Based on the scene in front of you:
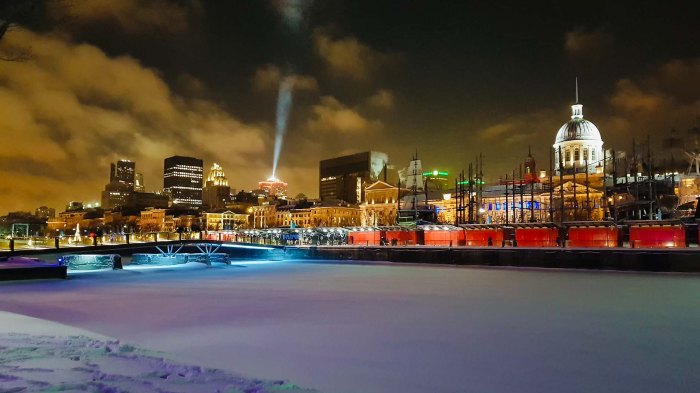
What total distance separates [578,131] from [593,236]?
310ft

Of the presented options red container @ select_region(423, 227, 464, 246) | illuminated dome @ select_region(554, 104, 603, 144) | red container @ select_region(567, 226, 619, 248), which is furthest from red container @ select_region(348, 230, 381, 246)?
illuminated dome @ select_region(554, 104, 603, 144)

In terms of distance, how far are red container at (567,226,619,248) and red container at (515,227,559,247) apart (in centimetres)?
161

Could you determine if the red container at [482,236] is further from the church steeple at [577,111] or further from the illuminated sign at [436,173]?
the illuminated sign at [436,173]

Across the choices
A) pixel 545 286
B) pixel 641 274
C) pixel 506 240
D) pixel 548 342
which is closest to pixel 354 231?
pixel 506 240

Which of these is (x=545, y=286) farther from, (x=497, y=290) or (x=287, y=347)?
(x=287, y=347)

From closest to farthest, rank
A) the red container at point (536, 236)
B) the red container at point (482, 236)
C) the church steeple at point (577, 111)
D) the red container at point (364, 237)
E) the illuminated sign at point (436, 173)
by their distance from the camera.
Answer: the red container at point (536, 236) < the red container at point (482, 236) < the red container at point (364, 237) < the church steeple at point (577, 111) < the illuminated sign at point (436, 173)

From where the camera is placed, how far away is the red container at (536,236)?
48.9m

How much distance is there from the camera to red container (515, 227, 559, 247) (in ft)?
160

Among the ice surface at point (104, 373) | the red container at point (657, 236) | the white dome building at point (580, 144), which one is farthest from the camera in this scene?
the white dome building at point (580, 144)

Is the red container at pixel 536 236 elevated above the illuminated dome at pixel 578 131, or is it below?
below

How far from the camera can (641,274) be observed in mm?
29062

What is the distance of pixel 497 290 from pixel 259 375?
49.6 feet

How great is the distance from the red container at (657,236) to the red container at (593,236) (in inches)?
58.4

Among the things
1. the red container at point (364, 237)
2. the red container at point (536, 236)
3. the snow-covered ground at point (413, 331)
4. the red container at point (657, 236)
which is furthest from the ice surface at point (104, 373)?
the red container at point (364, 237)
